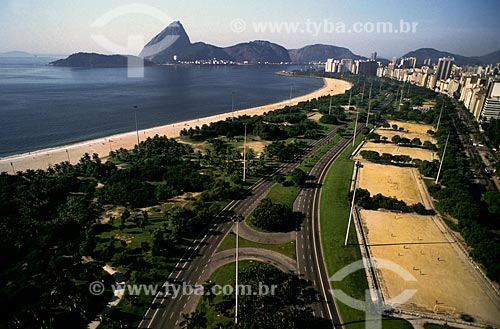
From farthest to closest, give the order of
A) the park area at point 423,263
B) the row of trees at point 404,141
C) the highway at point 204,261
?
the row of trees at point 404,141, the park area at point 423,263, the highway at point 204,261

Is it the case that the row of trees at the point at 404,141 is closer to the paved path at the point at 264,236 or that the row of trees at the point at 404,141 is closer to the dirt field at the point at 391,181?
the dirt field at the point at 391,181

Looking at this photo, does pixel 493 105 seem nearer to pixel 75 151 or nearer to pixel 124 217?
pixel 124 217

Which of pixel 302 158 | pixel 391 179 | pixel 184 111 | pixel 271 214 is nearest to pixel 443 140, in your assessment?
pixel 391 179

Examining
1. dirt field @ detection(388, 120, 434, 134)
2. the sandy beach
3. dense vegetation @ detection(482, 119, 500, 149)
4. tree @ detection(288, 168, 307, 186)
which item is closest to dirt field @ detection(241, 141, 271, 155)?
tree @ detection(288, 168, 307, 186)

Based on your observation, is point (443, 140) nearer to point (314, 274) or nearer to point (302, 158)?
point (302, 158)
